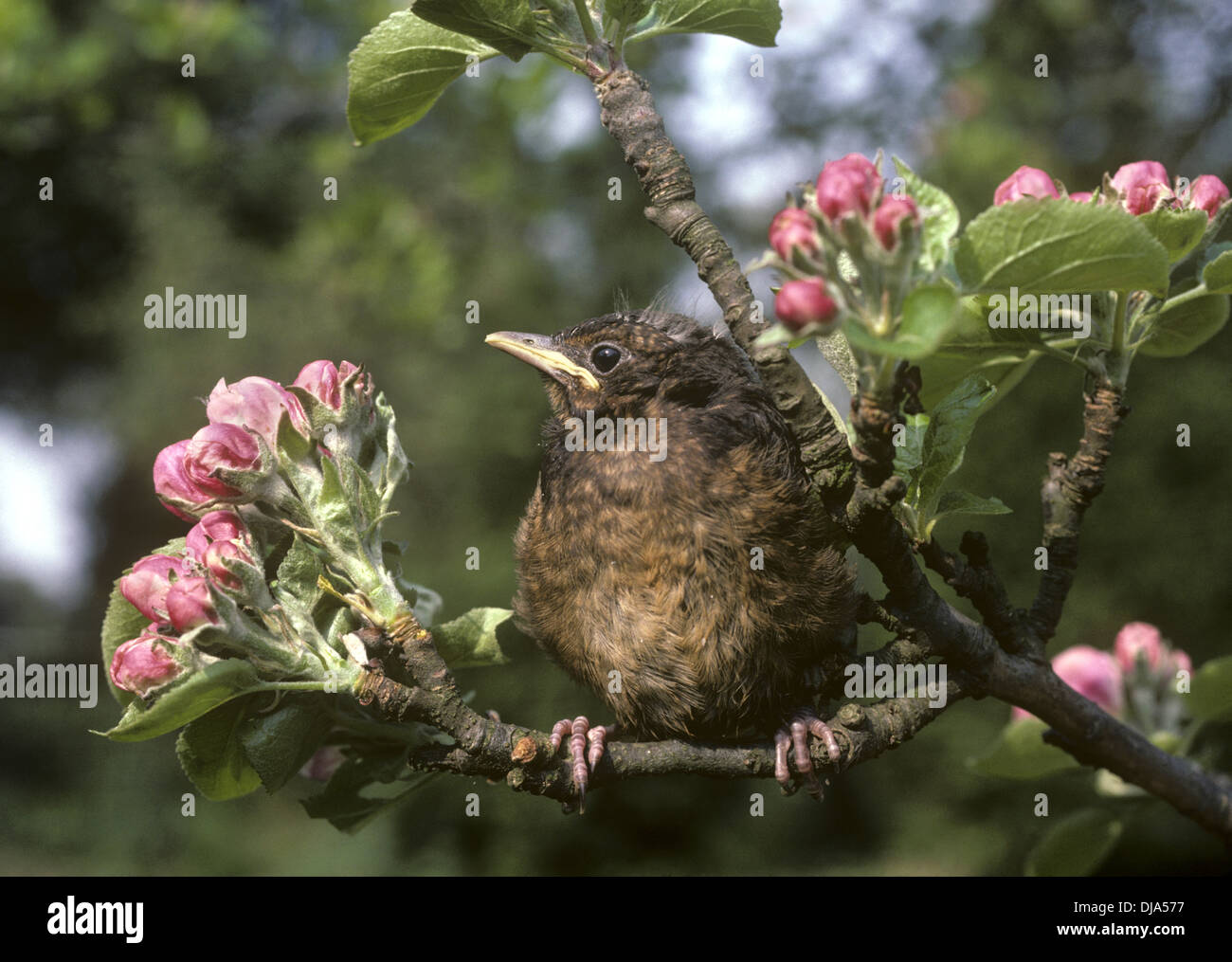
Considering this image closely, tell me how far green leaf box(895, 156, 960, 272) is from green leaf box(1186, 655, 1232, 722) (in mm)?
1051

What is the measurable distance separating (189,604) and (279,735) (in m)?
0.28

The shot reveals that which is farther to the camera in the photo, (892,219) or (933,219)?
(933,219)

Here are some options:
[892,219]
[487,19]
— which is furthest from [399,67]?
[892,219]

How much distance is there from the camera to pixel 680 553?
5.49 feet

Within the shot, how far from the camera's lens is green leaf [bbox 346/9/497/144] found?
4.71 feet

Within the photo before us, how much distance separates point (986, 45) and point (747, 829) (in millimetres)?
6046

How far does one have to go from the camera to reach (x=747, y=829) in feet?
25.1

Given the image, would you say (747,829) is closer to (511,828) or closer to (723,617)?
(511,828)

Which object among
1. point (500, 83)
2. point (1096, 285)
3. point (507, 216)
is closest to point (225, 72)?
point (500, 83)

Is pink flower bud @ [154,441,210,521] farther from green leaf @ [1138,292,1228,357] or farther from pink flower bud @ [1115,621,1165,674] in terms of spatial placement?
pink flower bud @ [1115,621,1165,674]

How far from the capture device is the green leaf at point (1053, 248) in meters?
1.10

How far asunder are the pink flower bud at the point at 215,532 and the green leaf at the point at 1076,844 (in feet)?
4.92

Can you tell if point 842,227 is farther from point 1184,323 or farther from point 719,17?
point 1184,323

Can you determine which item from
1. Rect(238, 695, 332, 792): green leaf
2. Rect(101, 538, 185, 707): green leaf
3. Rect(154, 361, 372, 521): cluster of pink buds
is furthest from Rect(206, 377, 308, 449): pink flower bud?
Rect(238, 695, 332, 792): green leaf
